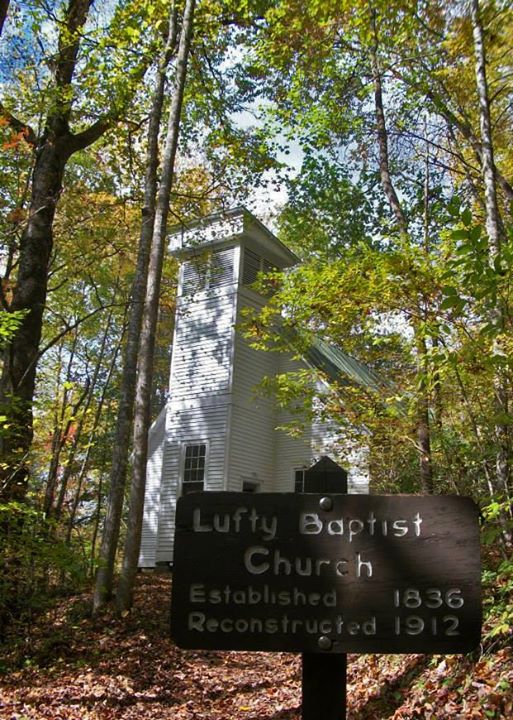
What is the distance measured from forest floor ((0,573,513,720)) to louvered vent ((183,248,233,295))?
11213 mm

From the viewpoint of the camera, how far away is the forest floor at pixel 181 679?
182 inches

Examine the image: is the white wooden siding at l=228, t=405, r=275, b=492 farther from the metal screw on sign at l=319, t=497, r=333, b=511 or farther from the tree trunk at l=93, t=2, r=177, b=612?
the metal screw on sign at l=319, t=497, r=333, b=511

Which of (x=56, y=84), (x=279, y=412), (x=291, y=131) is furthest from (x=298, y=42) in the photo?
(x=279, y=412)

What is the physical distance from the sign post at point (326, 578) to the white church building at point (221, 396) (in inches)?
575

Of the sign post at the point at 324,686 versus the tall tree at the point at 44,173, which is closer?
the sign post at the point at 324,686

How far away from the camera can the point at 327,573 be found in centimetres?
219

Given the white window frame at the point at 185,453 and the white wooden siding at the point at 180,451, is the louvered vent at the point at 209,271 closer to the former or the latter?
the white wooden siding at the point at 180,451

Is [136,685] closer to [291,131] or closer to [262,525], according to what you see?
[262,525]

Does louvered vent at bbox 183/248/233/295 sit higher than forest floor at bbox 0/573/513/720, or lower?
higher

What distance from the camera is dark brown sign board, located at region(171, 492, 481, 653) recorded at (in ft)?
6.95

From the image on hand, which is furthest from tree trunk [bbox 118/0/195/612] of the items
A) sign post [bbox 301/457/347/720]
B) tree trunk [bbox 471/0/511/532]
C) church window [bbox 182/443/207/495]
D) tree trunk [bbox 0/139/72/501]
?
sign post [bbox 301/457/347/720]

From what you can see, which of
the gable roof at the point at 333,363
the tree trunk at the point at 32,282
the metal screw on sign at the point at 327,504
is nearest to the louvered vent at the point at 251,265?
the gable roof at the point at 333,363

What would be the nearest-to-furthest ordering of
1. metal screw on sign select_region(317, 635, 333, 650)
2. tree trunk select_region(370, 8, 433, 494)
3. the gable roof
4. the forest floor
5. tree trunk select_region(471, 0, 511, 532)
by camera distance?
1. metal screw on sign select_region(317, 635, 333, 650)
2. the forest floor
3. tree trunk select_region(471, 0, 511, 532)
4. tree trunk select_region(370, 8, 433, 494)
5. the gable roof

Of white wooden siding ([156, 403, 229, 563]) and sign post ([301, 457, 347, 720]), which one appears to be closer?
sign post ([301, 457, 347, 720])
